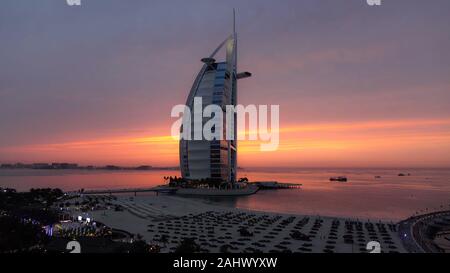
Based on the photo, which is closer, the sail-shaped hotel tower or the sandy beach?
the sandy beach

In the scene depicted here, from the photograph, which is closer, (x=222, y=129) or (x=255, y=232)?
(x=255, y=232)

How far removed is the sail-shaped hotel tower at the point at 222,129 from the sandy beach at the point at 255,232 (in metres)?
54.3

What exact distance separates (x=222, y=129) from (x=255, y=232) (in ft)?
221

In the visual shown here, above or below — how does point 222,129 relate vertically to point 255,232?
above

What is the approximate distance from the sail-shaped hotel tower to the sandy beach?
54.3m

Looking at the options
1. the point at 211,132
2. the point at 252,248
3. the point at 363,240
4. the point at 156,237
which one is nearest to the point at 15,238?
the point at 156,237

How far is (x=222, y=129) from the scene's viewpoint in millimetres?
100750

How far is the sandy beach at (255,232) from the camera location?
91.7ft

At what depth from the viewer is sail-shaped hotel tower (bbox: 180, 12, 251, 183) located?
100 m

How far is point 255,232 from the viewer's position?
113 feet

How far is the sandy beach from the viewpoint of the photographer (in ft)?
91.7

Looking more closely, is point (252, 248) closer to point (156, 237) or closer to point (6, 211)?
point (156, 237)

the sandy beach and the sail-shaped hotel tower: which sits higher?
the sail-shaped hotel tower

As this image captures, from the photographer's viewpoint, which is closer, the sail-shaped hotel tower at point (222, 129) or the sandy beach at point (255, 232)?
the sandy beach at point (255, 232)
